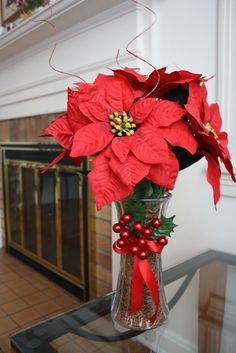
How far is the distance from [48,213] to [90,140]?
65.6 inches

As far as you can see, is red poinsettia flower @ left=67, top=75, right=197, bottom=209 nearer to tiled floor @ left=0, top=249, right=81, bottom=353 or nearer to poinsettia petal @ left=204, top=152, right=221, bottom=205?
poinsettia petal @ left=204, top=152, right=221, bottom=205

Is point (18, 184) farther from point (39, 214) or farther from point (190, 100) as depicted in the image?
point (190, 100)

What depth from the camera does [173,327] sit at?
0.75 m

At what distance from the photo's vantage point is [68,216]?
189cm

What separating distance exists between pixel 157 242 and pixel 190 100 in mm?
277

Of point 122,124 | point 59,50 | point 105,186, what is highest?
point 59,50

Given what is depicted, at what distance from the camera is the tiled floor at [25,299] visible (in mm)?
1691

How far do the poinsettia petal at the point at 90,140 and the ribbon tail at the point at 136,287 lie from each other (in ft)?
0.79

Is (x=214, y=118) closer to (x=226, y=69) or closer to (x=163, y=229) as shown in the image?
(x=163, y=229)

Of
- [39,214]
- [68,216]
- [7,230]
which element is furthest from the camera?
[7,230]

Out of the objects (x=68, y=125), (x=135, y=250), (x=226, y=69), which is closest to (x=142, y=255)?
(x=135, y=250)

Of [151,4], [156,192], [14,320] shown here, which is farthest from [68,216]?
[156,192]

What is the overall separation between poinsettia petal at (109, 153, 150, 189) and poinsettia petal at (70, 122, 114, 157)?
4 cm

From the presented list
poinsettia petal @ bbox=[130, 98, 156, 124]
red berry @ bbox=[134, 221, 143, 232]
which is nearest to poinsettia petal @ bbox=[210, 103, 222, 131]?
poinsettia petal @ bbox=[130, 98, 156, 124]
